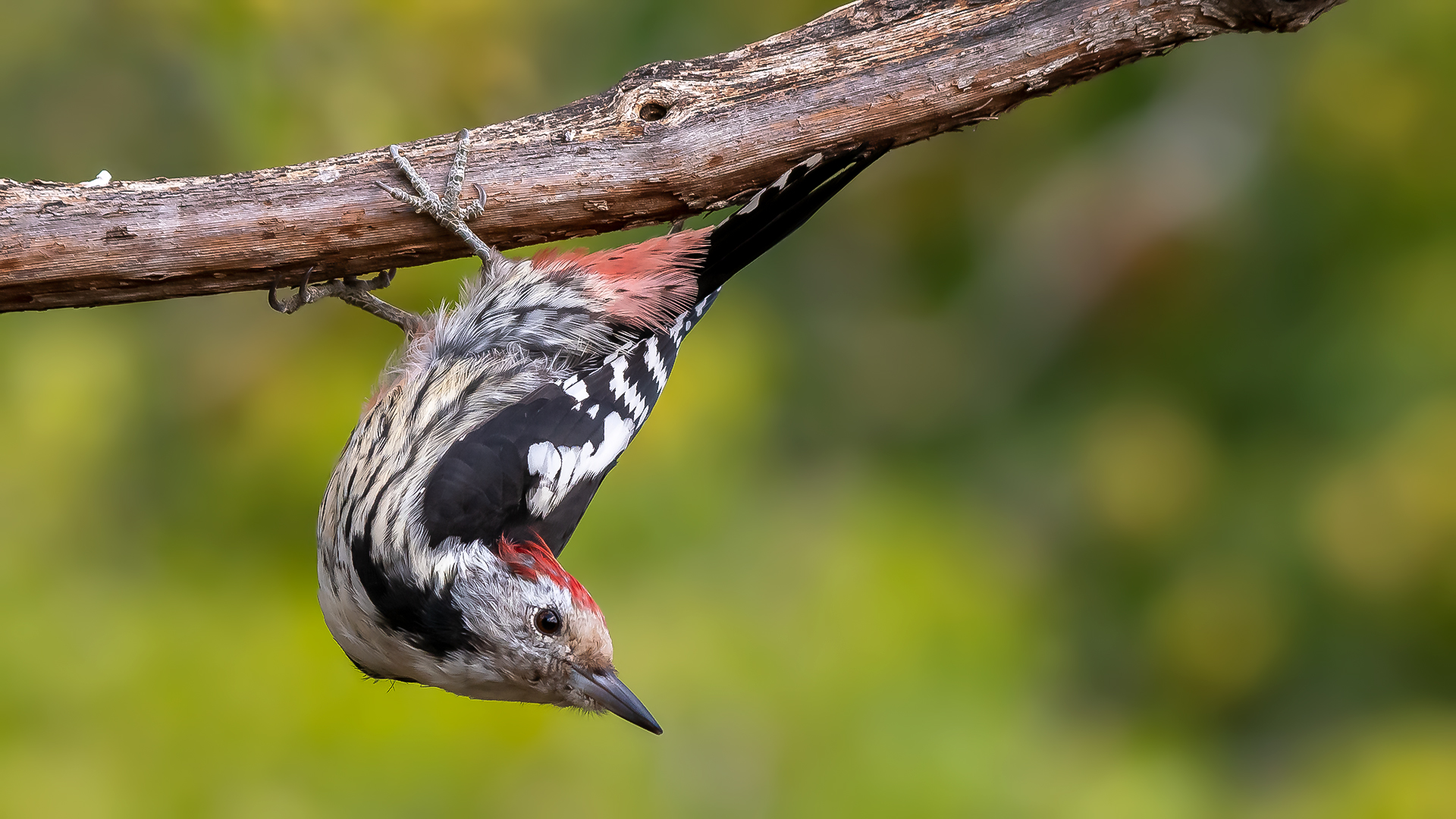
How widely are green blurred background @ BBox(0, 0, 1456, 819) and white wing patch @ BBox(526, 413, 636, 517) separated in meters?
1.08

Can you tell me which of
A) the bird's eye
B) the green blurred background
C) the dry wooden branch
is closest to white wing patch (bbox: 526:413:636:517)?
the bird's eye

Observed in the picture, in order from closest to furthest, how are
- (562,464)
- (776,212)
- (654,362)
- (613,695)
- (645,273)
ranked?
(613,695)
(776,212)
(562,464)
(645,273)
(654,362)

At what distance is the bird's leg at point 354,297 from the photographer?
9.53 ft

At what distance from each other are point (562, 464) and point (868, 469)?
3.39 m

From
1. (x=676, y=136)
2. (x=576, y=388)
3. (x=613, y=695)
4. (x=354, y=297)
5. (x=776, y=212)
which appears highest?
(x=776, y=212)

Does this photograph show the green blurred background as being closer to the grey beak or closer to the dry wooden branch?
the grey beak

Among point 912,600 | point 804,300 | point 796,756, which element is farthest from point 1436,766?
point 804,300

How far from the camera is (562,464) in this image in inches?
120

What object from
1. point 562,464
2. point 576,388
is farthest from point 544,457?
point 576,388

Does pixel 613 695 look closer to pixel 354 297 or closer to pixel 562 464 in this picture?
pixel 562 464

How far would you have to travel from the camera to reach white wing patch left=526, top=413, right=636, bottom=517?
2988mm

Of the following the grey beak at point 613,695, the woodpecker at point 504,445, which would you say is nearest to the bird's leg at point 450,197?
the woodpecker at point 504,445

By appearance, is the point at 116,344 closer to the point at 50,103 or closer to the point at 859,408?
the point at 50,103

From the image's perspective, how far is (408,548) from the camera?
2.81 meters
